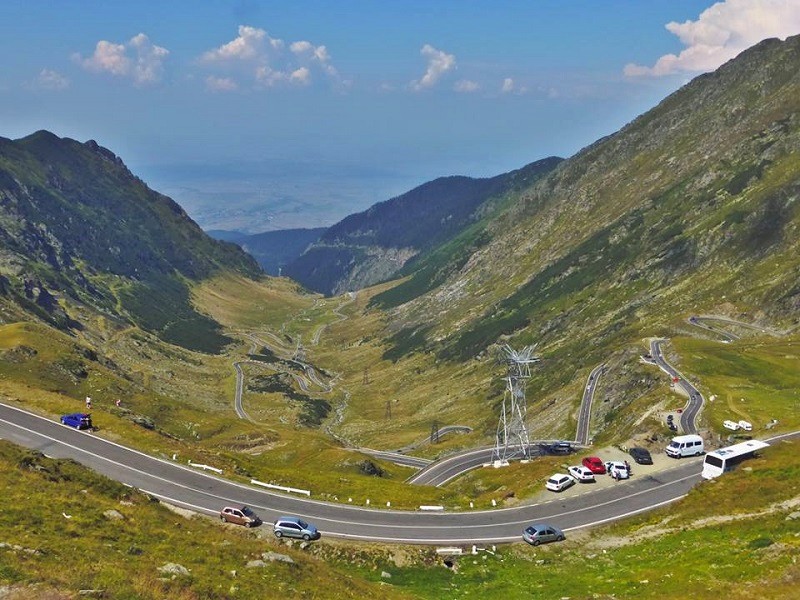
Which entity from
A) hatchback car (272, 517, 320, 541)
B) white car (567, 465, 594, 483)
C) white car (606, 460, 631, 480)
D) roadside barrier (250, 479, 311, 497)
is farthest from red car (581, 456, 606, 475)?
hatchback car (272, 517, 320, 541)

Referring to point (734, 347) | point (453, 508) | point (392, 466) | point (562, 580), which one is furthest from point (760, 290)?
point (562, 580)

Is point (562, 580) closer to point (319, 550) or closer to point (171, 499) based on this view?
point (319, 550)

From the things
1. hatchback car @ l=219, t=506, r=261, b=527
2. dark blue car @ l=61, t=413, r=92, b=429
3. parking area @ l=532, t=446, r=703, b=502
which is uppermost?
dark blue car @ l=61, t=413, r=92, b=429

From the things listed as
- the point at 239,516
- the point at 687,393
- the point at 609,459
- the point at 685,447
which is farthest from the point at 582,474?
the point at 687,393

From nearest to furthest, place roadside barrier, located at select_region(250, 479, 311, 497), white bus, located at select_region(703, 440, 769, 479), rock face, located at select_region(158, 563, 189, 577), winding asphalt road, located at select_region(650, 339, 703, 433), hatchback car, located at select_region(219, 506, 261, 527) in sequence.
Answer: rock face, located at select_region(158, 563, 189, 577) < hatchback car, located at select_region(219, 506, 261, 527) < white bus, located at select_region(703, 440, 769, 479) < roadside barrier, located at select_region(250, 479, 311, 497) < winding asphalt road, located at select_region(650, 339, 703, 433)

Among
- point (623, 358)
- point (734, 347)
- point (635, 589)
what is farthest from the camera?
point (623, 358)

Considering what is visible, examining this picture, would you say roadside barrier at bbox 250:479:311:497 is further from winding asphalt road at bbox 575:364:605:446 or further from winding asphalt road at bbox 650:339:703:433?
winding asphalt road at bbox 575:364:605:446

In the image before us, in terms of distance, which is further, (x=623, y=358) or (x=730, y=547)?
(x=623, y=358)

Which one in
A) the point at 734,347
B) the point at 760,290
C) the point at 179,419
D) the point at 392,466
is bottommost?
the point at 392,466
